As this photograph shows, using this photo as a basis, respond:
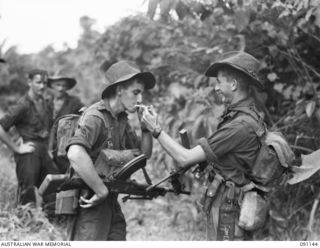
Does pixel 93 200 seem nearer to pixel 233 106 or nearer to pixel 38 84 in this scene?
pixel 233 106

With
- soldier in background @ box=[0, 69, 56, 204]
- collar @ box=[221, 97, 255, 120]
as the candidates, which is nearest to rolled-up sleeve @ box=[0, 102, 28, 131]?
soldier in background @ box=[0, 69, 56, 204]

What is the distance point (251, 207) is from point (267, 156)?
1.29ft

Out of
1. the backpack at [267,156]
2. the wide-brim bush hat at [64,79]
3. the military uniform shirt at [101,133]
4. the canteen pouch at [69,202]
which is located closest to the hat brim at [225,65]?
the backpack at [267,156]

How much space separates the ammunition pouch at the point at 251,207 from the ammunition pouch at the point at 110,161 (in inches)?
36.6

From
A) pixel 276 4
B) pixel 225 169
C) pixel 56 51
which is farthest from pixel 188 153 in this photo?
pixel 56 51

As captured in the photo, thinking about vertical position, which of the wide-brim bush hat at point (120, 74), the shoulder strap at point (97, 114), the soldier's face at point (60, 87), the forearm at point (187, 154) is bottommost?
the soldier's face at point (60, 87)

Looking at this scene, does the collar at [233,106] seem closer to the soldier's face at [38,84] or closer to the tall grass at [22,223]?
the tall grass at [22,223]

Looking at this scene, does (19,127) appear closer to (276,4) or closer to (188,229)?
(188,229)

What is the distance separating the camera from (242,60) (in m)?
4.27

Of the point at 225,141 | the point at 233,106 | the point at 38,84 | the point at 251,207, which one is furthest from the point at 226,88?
the point at 38,84

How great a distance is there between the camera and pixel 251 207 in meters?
4.01

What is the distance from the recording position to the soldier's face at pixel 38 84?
301 inches

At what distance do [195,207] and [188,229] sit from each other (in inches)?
13.8

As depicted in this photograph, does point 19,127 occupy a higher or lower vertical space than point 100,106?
lower
